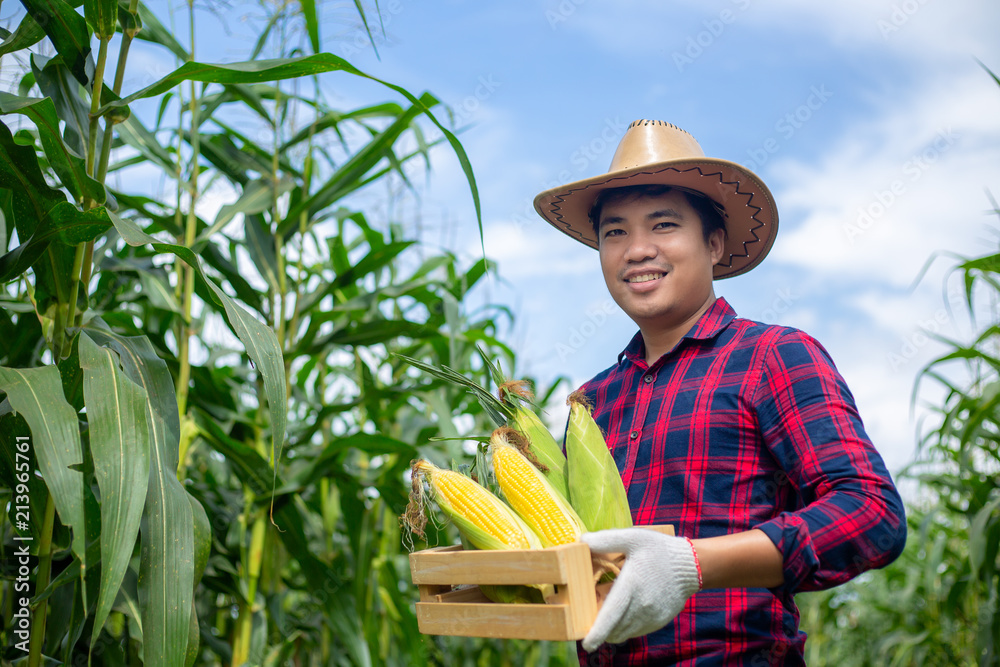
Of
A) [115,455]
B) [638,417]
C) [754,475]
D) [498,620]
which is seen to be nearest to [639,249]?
[638,417]

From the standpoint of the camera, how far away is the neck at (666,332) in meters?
1.25

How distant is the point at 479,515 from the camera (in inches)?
34.5

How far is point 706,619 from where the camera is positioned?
39.2 inches

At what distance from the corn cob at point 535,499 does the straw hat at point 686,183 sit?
1.79 feet

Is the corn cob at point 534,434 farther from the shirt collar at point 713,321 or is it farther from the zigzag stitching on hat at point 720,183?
the zigzag stitching on hat at point 720,183

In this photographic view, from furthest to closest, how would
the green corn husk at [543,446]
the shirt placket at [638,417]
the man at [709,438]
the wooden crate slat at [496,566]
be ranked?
1. the shirt placket at [638,417]
2. the green corn husk at [543,446]
3. the man at [709,438]
4. the wooden crate slat at [496,566]

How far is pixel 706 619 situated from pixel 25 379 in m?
0.98

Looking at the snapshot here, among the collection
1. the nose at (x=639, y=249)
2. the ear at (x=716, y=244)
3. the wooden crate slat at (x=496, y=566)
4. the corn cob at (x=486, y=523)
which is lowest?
the wooden crate slat at (x=496, y=566)

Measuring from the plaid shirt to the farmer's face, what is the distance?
63 millimetres

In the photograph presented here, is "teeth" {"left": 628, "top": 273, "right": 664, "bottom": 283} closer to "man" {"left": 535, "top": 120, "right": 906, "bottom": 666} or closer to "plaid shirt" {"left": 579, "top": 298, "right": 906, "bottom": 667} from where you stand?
"man" {"left": 535, "top": 120, "right": 906, "bottom": 666}

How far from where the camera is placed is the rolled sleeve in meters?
0.85

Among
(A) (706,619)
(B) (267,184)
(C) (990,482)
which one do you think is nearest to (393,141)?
(B) (267,184)

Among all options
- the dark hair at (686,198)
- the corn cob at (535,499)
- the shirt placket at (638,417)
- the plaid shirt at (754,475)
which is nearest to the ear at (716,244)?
the dark hair at (686,198)

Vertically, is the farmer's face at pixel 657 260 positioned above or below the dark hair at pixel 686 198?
below
